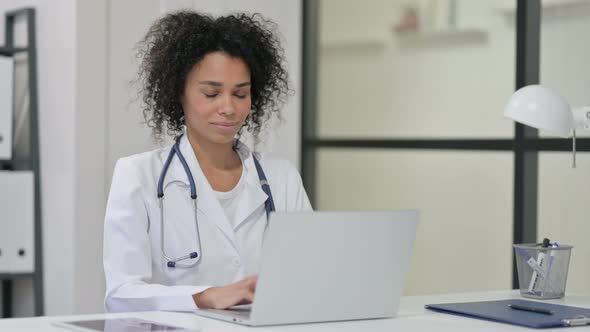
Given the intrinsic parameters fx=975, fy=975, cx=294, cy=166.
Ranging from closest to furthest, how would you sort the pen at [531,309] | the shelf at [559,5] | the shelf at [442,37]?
the pen at [531,309]
the shelf at [559,5]
the shelf at [442,37]

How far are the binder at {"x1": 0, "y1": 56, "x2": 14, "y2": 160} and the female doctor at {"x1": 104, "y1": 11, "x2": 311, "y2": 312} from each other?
1.15 metres

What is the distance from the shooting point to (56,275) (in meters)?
3.67

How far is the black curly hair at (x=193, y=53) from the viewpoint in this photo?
8.43ft

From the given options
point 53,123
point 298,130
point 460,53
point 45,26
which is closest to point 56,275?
point 53,123

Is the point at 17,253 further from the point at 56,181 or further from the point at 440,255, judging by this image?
the point at 440,255

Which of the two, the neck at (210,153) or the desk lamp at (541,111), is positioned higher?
the desk lamp at (541,111)

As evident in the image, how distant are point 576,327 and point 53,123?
2263 mm

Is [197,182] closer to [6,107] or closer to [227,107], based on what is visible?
[227,107]

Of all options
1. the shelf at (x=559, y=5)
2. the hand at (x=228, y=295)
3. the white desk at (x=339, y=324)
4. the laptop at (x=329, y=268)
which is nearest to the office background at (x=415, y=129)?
the shelf at (x=559, y=5)

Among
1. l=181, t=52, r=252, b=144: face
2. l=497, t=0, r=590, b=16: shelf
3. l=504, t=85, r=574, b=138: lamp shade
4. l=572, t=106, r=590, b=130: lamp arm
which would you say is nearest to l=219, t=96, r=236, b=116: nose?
l=181, t=52, r=252, b=144: face

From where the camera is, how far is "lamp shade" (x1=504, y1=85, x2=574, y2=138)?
2.41m

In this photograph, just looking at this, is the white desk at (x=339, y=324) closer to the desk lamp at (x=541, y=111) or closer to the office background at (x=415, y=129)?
the desk lamp at (x=541, y=111)

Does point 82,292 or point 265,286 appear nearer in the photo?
point 265,286

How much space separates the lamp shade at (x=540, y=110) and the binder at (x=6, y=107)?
2019 mm
